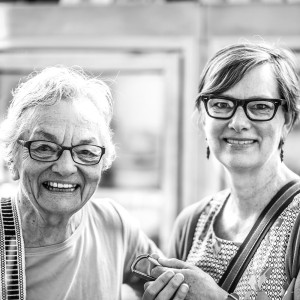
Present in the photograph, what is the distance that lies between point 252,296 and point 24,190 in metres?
0.95

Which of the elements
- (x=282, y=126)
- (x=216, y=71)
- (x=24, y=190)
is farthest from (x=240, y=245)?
(x=24, y=190)

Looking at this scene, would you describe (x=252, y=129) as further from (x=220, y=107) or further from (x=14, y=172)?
(x=14, y=172)

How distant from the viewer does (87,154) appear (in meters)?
2.16

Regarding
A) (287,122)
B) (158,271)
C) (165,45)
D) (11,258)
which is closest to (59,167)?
(11,258)

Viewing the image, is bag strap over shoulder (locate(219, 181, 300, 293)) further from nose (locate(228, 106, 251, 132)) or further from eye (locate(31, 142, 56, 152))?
eye (locate(31, 142, 56, 152))

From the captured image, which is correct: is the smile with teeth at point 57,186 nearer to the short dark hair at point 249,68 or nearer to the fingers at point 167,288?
the fingers at point 167,288

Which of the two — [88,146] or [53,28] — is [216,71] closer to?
[88,146]

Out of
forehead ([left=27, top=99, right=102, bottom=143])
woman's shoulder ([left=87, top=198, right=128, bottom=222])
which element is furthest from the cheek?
woman's shoulder ([left=87, top=198, right=128, bottom=222])

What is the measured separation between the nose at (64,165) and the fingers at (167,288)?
522mm

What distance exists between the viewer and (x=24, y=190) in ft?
7.12

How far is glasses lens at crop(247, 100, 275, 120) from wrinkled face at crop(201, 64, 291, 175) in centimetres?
2

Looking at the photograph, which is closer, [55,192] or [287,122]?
[55,192]

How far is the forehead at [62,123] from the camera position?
209 centimetres

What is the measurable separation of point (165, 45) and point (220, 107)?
144 cm
